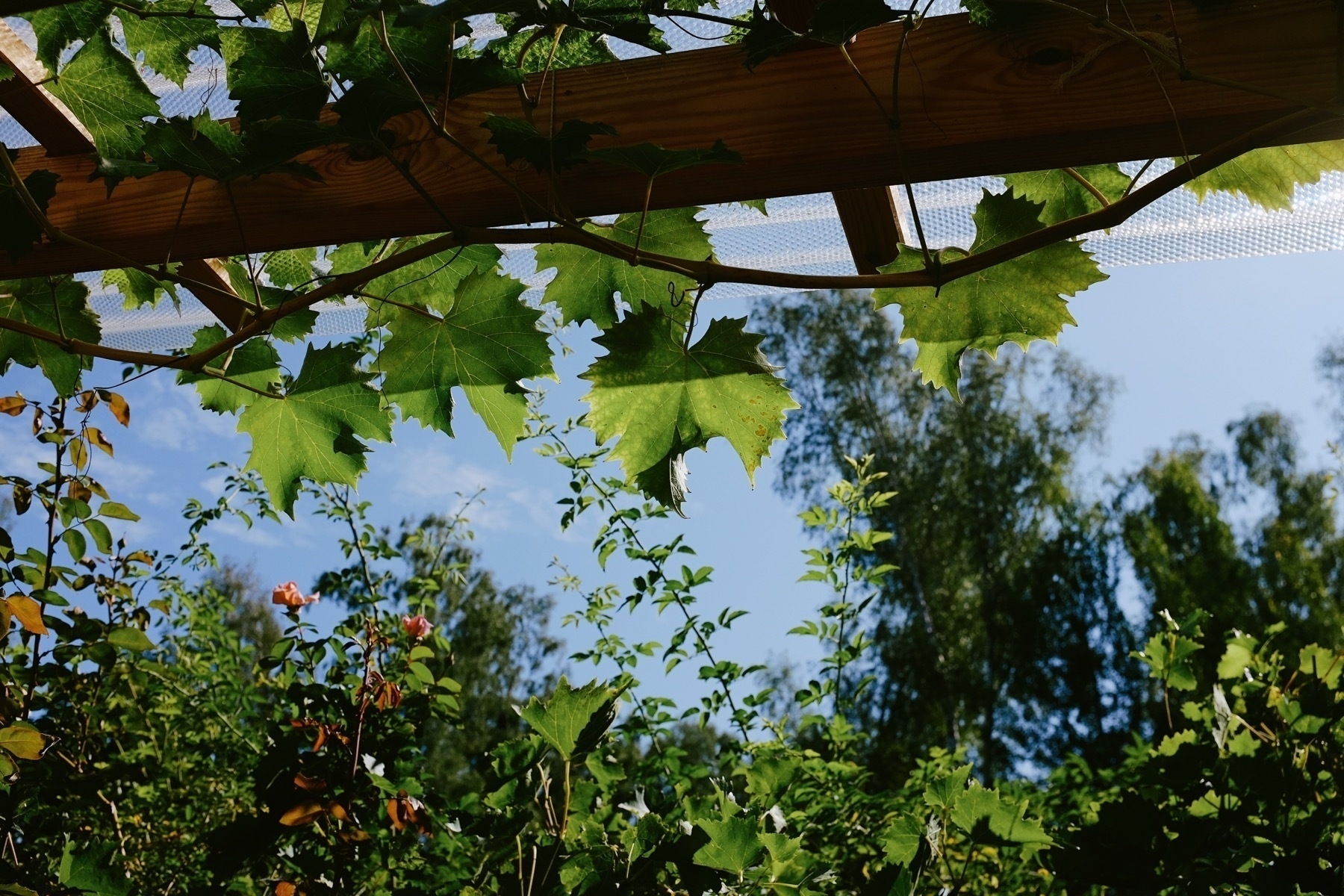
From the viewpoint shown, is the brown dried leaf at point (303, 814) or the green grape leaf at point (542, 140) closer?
the green grape leaf at point (542, 140)

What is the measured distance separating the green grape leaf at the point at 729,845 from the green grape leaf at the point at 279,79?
0.65 m

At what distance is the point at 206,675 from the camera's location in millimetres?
2834

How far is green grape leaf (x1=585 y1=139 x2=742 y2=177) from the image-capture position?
2.34 feet

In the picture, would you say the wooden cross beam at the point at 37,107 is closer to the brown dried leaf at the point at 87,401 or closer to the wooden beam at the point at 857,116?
the wooden beam at the point at 857,116

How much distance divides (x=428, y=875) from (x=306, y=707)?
35 centimetres

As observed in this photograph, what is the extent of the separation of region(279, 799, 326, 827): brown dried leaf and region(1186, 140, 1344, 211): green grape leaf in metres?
1.31

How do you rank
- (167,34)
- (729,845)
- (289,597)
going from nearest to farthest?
(729,845)
(167,34)
(289,597)

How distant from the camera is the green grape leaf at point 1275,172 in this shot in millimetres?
889

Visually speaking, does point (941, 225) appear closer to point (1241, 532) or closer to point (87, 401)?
point (87, 401)

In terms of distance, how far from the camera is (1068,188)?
1.01 metres

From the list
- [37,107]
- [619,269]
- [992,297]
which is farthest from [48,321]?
[992,297]

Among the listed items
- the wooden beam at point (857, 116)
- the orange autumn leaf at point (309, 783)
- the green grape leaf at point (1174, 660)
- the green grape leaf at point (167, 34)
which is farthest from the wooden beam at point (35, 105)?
the green grape leaf at point (1174, 660)

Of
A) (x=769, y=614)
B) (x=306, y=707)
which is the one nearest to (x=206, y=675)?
(x=306, y=707)

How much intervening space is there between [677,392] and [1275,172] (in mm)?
586
